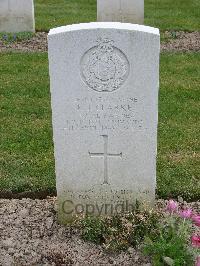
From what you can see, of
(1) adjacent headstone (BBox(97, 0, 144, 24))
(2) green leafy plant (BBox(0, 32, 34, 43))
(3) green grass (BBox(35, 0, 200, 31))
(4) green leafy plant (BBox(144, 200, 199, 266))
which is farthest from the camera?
(3) green grass (BBox(35, 0, 200, 31))

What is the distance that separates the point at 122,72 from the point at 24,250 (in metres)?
1.47

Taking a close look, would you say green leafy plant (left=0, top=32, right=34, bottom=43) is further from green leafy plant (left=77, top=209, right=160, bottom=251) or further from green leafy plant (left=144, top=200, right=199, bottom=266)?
green leafy plant (left=144, top=200, right=199, bottom=266)

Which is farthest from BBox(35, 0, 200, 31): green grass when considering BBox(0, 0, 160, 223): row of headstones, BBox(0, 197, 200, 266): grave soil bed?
BBox(0, 0, 160, 223): row of headstones

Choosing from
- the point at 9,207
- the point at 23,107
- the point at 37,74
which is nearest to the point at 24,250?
the point at 9,207

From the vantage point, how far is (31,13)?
1070 centimetres

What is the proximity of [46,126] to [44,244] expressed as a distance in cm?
243

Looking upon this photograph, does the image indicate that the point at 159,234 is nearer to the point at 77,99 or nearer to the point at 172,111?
the point at 77,99

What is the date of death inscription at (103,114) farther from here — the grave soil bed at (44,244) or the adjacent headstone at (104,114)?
the grave soil bed at (44,244)

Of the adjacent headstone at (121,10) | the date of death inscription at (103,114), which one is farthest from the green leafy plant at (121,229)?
the adjacent headstone at (121,10)

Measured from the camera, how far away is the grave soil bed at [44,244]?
157 inches

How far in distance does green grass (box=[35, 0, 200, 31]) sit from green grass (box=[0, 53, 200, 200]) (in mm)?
2257

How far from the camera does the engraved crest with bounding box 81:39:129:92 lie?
3.90 metres

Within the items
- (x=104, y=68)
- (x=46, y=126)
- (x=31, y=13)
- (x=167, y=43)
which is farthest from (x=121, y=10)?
(x=104, y=68)

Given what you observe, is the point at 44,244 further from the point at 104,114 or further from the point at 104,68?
the point at 104,68
